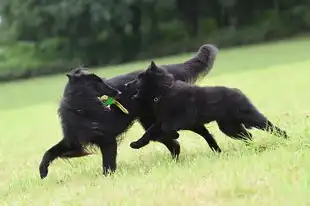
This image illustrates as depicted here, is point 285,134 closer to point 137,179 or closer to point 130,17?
point 137,179

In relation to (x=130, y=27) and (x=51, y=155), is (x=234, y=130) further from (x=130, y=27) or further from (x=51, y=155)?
(x=130, y=27)

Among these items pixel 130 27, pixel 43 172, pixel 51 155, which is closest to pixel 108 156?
pixel 51 155

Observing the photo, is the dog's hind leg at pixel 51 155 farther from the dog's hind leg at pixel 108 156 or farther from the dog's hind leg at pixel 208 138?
the dog's hind leg at pixel 208 138

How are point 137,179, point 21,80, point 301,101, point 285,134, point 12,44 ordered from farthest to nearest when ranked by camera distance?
point 12,44 < point 21,80 < point 301,101 < point 285,134 < point 137,179

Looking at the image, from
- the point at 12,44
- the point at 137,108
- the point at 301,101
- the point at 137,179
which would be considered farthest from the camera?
the point at 12,44

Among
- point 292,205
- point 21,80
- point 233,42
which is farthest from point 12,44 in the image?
point 292,205

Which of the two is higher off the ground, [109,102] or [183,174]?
[109,102]

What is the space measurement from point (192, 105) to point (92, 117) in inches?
43.7

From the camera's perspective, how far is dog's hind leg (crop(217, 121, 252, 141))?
23.2 ft

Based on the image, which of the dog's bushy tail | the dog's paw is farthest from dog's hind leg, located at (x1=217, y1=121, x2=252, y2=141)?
the dog's paw

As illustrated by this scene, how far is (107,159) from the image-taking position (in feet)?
22.6

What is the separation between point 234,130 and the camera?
7.16 meters

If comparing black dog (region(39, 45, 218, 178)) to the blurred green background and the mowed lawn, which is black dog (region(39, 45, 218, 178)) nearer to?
the mowed lawn

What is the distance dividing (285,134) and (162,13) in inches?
1531
